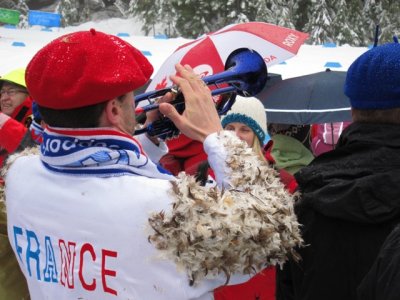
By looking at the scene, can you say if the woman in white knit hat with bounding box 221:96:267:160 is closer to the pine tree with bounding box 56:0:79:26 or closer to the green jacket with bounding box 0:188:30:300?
the green jacket with bounding box 0:188:30:300

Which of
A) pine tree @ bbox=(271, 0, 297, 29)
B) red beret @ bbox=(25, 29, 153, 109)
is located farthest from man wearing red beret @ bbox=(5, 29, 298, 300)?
pine tree @ bbox=(271, 0, 297, 29)

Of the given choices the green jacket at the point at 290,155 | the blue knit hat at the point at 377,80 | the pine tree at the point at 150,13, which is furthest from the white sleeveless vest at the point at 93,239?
the pine tree at the point at 150,13

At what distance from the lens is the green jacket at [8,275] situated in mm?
2619

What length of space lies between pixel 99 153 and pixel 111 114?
0.10m

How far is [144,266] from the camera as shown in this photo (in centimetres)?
133

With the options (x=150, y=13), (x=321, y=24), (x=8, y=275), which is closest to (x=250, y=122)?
(x=8, y=275)

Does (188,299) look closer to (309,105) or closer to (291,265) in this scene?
(291,265)

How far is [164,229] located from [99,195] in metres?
0.20

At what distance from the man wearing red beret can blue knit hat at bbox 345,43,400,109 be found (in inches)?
17.4

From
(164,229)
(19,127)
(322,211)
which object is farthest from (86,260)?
(19,127)

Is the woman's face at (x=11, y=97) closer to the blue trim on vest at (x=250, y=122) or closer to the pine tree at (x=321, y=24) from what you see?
the blue trim on vest at (x=250, y=122)

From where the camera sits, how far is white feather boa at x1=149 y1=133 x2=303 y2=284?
1279 millimetres

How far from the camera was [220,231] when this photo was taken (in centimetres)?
128

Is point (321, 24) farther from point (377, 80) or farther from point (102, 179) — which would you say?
point (102, 179)
